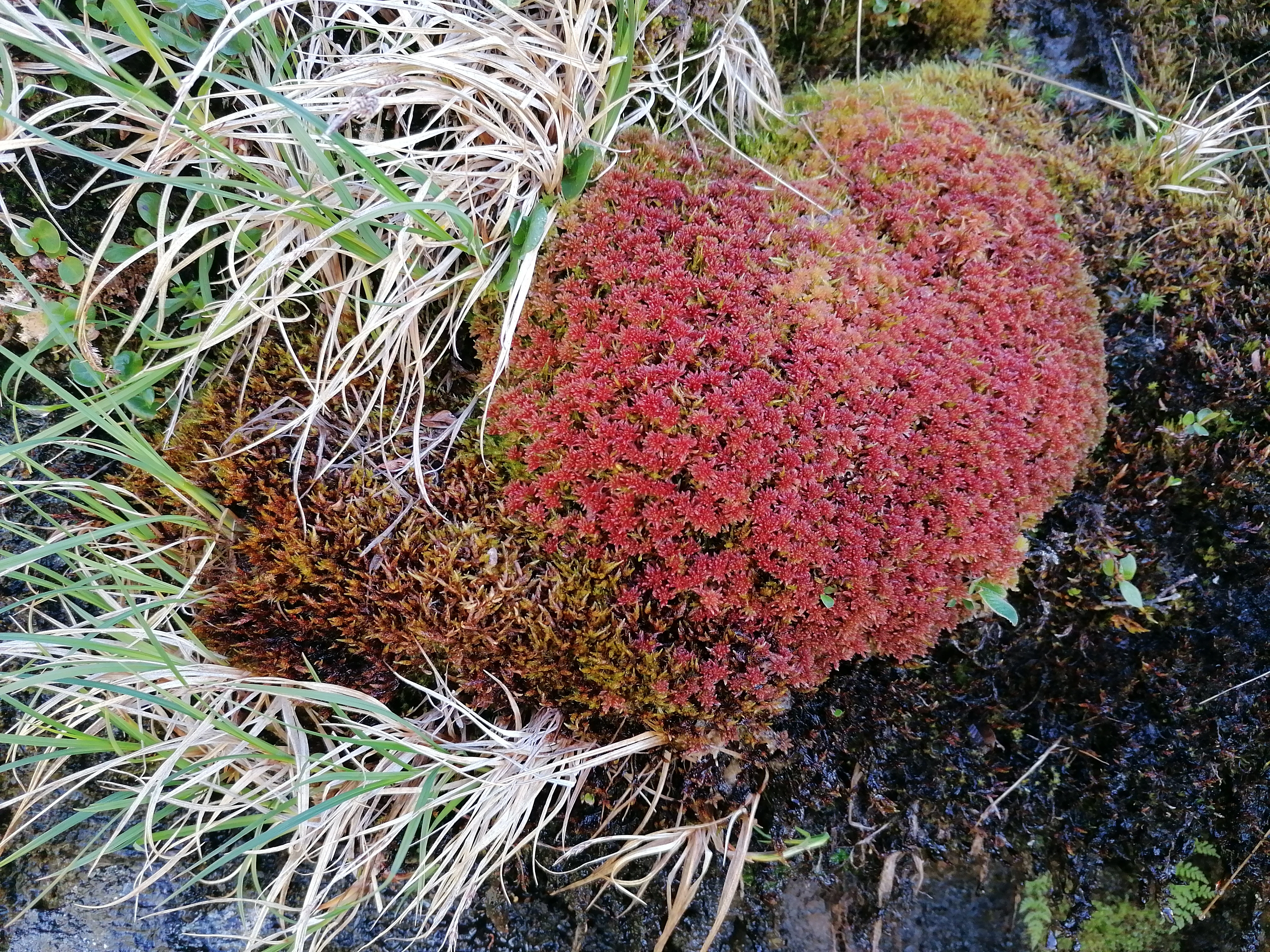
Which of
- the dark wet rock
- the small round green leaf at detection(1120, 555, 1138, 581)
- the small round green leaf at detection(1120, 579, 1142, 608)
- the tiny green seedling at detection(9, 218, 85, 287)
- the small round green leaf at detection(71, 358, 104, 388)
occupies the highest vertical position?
the dark wet rock

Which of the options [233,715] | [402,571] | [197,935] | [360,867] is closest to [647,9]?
[402,571]

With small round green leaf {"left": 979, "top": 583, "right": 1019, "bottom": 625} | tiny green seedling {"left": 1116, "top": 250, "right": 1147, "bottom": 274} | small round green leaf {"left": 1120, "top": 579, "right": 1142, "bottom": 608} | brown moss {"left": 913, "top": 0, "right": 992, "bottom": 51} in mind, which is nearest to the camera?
small round green leaf {"left": 979, "top": 583, "right": 1019, "bottom": 625}

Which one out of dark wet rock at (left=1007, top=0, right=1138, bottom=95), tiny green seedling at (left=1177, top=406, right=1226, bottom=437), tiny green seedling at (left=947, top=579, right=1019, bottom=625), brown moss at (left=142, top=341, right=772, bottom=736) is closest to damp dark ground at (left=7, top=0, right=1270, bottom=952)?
tiny green seedling at (left=1177, top=406, right=1226, bottom=437)

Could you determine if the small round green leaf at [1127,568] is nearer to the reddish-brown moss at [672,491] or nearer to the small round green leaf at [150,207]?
the reddish-brown moss at [672,491]

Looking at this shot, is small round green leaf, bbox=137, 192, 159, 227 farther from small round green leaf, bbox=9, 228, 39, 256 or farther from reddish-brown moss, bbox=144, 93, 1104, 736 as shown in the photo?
reddish-brown moss, bbox=144, 93, 1104, 736

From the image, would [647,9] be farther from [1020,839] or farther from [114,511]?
[1020,839]

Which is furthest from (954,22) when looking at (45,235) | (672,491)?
(45,235)

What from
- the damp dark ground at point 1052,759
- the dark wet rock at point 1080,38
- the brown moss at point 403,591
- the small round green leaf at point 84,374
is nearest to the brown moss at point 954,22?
the dark wet rock at point 1080,38
